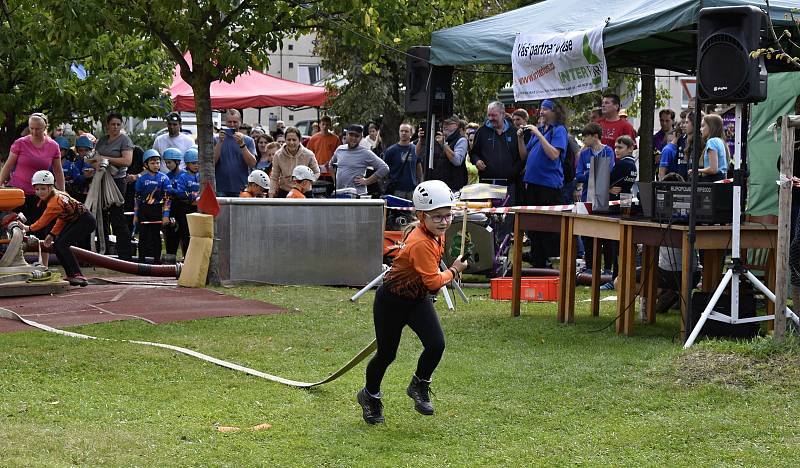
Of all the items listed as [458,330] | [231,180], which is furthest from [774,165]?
[231,180]

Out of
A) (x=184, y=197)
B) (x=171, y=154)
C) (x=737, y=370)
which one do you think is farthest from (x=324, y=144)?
(x=737, y=370)

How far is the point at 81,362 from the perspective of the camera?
963 centimetres

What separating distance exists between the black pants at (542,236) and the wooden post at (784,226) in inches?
279

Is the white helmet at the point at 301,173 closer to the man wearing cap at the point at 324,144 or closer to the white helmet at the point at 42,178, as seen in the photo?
the white helmet at the point at 42,178

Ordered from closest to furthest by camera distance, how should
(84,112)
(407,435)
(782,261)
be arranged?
(407,435) < (782,261) < (84,112)

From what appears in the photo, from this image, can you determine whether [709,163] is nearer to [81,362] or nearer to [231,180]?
[81,362]

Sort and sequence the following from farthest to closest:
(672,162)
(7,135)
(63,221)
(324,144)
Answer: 1. (324,144)
2. (7,135)
3. (63,221)
4. (672,162)

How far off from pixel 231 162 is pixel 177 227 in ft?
5.28

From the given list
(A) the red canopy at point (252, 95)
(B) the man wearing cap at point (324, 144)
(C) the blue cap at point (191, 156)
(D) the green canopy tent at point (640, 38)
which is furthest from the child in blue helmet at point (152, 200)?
(A) the red canopy at point (252, 95)

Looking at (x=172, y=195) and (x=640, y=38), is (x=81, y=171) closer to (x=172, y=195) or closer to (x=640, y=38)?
(x=172, y=195)

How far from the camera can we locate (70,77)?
1825 centimetres

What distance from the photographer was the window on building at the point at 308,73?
183 feet

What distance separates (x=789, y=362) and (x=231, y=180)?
437 inches

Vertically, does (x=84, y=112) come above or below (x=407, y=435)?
above
